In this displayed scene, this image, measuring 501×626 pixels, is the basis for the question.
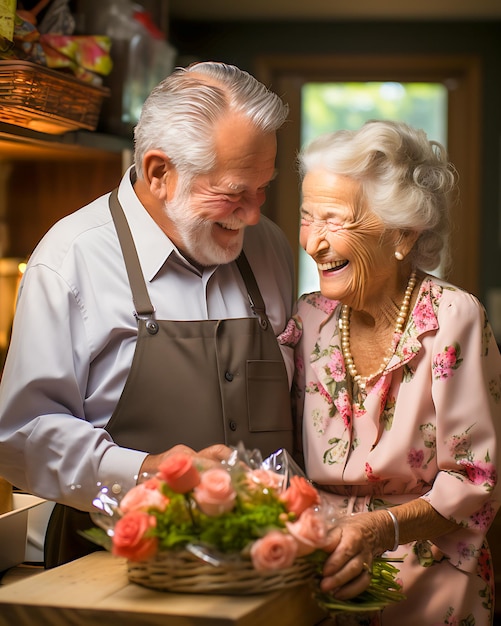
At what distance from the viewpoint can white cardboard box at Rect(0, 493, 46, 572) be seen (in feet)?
5.82

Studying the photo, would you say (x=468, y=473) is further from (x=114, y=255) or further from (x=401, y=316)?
(x=114, y=255)

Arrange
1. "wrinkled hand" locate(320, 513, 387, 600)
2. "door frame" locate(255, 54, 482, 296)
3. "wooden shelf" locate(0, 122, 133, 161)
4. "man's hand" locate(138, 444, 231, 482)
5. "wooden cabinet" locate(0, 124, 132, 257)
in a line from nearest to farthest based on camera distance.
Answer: "wrinkled hand" locate(320, 513, 387, 600) → "man's hand" locate(138, 444, 231, 482) → "wooden shelf" locate(0, 122, 133, 161) → "wooden cabinet" locate(0, 124, 132, 257) → "door frame" locate(255, 54, 482, 296)

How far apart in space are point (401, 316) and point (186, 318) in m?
0.43

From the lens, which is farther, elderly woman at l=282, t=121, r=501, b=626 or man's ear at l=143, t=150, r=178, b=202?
man's ear at l=143, t=150, r=178, b=202

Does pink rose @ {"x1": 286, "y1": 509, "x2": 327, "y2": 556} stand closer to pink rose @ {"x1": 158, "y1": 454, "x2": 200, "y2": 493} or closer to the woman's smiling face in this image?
pink rose @ {"x1": 158, "y1": 454, "x2": 200, "y2": 493}

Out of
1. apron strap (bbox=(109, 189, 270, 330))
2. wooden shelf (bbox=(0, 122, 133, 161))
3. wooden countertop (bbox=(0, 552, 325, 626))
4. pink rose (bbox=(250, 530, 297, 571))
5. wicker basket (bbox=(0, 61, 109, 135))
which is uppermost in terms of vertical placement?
wicker basket (bbox=(0, 61, 109, 135))

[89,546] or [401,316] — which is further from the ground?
[401,316]

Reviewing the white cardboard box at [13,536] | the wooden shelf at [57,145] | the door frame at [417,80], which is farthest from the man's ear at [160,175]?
the door frame at [417,80]

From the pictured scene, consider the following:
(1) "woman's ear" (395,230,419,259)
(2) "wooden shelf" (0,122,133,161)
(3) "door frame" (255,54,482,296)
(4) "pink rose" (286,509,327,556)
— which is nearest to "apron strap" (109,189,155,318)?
(2) "wooden shelf" (0,122,133,161)

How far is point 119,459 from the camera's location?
5.32 ft

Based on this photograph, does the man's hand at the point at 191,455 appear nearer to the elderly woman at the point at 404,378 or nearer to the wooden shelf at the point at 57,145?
the elderly woman at the point at 404,378

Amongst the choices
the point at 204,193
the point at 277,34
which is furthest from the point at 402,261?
the point at 277,34

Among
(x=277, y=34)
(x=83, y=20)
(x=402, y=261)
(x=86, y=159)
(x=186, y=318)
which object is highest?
(x=277, y=34)

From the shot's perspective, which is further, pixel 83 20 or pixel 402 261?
pixel 83 20
